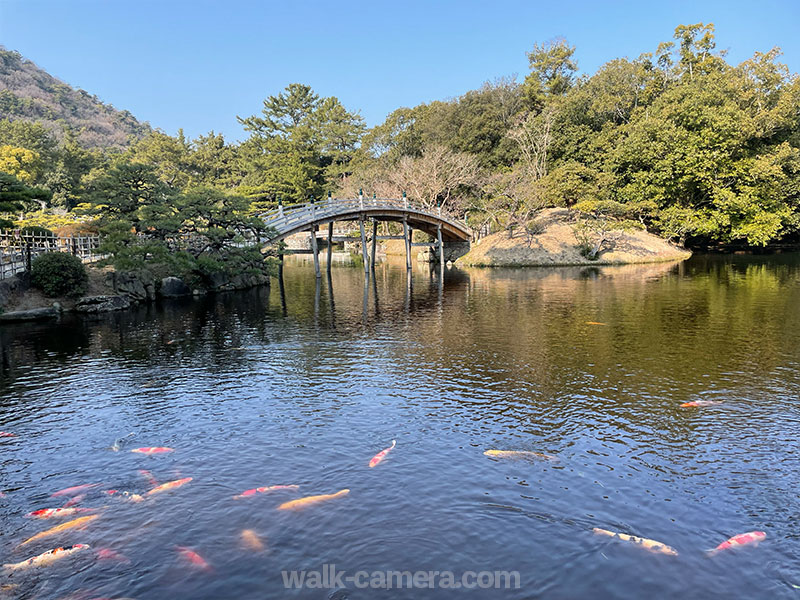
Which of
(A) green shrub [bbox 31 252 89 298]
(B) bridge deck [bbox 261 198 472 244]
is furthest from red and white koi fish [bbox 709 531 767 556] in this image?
(B) bridge deck [bbox 261 198 472 244]

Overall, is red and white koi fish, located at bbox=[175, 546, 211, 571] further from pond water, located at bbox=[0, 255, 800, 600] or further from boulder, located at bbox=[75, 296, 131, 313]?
boulder, located at bbox=[75, 296, 131, 313]

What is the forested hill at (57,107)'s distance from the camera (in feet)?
412

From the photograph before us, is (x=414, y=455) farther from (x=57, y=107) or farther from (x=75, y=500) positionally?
(x=57, y=107)

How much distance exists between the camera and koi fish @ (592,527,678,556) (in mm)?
7457

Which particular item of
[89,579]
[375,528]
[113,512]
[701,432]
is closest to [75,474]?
[113,512]

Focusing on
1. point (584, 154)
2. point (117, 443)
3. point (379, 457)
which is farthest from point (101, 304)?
point (584, 154)

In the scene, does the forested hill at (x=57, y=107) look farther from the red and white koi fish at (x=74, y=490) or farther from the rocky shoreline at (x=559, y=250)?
the red and white koi fish at (x=74, y=490)

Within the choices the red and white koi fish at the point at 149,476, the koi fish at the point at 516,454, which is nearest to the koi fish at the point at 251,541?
the red and white koi fish at the point at 149,476

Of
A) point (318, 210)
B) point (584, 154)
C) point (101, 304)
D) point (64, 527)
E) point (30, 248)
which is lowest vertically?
point (64, 527)

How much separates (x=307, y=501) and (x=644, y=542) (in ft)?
16.6

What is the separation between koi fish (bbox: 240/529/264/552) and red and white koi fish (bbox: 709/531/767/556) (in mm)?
6162

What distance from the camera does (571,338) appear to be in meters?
19.9

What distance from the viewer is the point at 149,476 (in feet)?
32.5

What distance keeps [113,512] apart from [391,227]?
194ft
